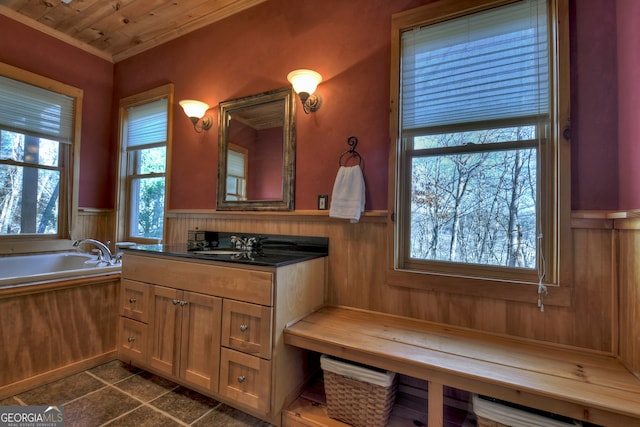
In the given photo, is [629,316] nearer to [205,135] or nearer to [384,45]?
[384,45]

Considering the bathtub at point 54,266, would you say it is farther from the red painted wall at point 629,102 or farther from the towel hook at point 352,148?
the red painted wall at point 629,102

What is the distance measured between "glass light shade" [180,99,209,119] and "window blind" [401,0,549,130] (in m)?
1.67

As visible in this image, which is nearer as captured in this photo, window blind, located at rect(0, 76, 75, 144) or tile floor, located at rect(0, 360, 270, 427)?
tile floor, located at rect(0, 360, 270, 427)

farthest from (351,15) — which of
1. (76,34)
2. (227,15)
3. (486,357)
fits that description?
(76,34)

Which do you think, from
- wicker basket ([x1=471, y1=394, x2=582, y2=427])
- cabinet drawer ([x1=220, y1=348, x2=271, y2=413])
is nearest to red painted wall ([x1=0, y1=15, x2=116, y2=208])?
cabinet drawer ([x1=220, y1=348, x2=271, y2=413])

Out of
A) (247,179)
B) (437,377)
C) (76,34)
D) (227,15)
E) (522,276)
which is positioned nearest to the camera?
(437,377)

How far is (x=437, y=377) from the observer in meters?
1.12

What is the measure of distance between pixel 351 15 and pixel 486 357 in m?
2.08

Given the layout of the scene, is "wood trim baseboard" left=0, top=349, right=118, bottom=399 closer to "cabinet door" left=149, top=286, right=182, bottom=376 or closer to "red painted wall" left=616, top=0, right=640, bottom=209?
"cabinet door" left=149, top=286, right=182, bottom=376

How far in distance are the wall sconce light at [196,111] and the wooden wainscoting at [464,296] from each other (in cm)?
87

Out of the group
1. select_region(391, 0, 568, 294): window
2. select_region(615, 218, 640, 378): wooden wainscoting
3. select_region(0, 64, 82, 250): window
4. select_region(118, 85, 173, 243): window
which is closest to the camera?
select_region(615, 218, 640, 378): wooden wainscoting

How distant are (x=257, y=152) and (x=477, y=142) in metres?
1.48

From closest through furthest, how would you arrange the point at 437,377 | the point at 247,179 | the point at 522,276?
the point at 437,377, the point at 522,276, the point at 247,179

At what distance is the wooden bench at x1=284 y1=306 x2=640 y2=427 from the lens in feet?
3.11
